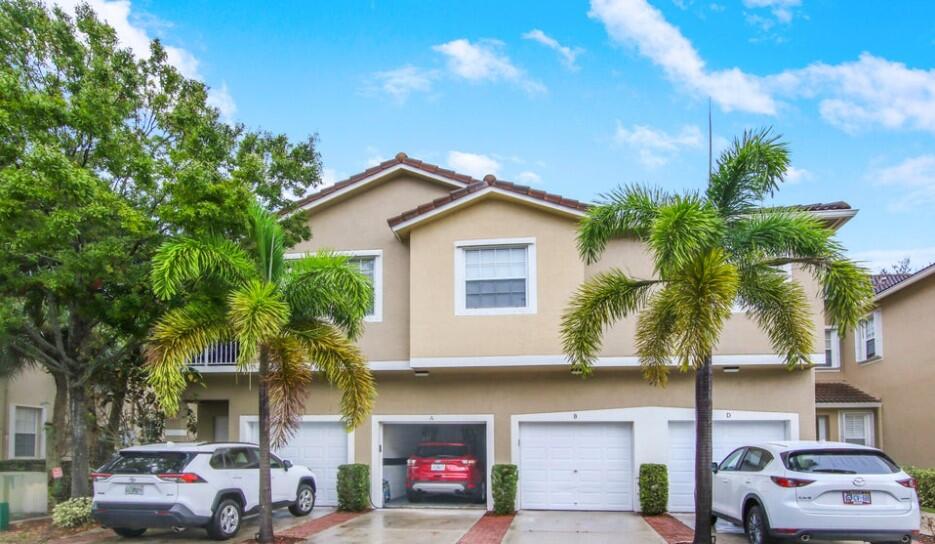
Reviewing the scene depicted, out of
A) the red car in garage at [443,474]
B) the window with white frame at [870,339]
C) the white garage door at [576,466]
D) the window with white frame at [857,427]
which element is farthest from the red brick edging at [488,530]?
the window with white frame at [870,339]

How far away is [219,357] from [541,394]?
7161mm

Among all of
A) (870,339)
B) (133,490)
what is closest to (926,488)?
(870,339)

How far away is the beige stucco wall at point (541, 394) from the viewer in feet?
55.7

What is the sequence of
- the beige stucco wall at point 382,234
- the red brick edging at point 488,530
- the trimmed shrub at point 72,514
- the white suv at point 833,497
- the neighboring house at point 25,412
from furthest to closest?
the neighboring house at point 25,412 → the beige stucco wall at point 382,234 → the trimmed shrub at point 72,514 → the red brick edging at point 488,530 → the white suv at point 833,497

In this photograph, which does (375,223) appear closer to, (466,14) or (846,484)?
(466,14)

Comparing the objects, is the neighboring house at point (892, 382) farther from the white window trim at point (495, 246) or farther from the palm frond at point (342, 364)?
the palm frond at point (342, 364)

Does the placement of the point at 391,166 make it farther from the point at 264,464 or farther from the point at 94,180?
the point at 264,464

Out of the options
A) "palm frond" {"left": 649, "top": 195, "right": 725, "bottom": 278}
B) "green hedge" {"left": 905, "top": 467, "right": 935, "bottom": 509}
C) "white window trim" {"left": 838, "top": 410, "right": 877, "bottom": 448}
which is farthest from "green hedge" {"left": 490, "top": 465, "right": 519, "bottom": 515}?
"white window trim" {"left": 838, "top": 410, "right": 877, "bottom": 448}

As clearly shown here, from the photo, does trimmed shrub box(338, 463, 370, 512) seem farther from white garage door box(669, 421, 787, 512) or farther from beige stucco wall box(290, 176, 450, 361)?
white garage door box(669, 421, 787, 512)

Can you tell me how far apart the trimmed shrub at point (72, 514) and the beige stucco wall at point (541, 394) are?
4112 mm

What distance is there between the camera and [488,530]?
1464cm

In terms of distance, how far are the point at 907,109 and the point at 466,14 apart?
1116 centimetres

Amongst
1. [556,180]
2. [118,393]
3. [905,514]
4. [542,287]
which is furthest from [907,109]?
[118,393]

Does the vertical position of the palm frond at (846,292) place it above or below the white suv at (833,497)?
above
